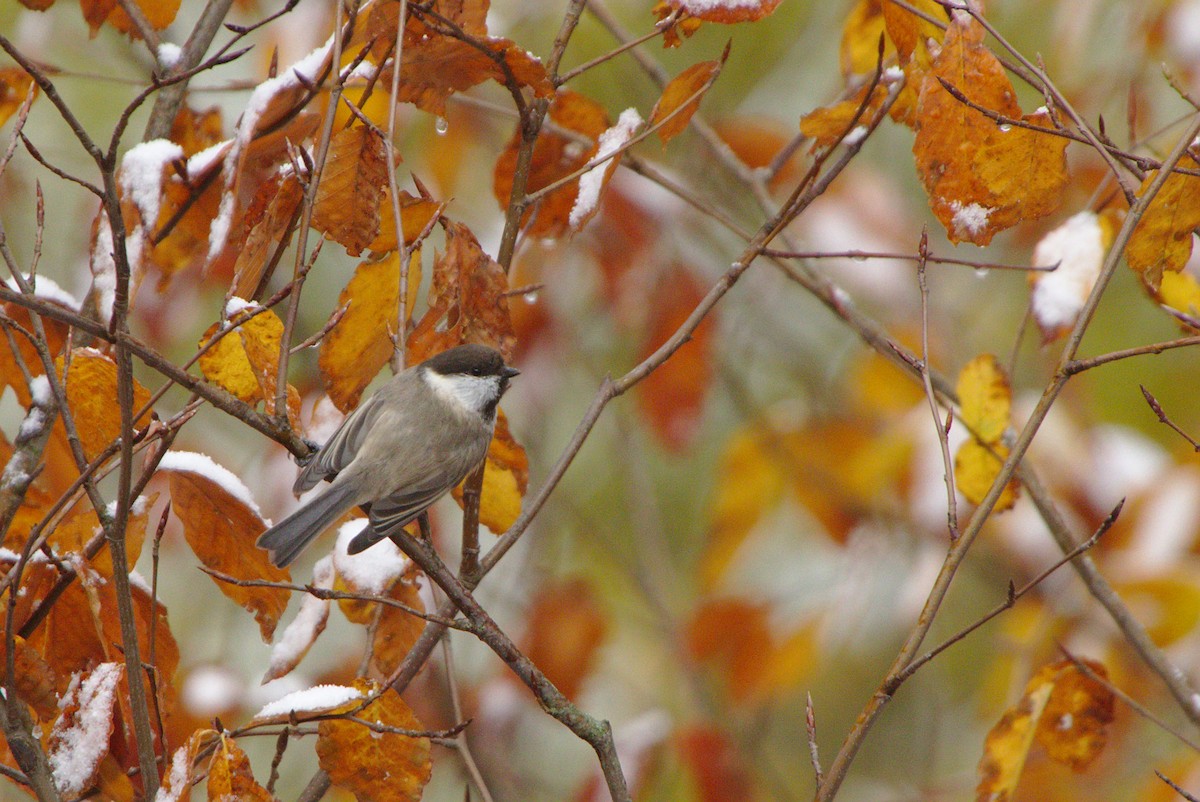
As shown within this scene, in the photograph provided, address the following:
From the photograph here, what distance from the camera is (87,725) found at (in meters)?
1.32

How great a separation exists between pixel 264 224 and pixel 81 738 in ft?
2.35

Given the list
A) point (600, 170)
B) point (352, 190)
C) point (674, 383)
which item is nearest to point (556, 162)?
point (600, 170)

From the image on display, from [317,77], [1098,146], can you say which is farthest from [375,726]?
[1098,146]

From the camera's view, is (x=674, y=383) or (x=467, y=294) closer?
(x=467, y=294)

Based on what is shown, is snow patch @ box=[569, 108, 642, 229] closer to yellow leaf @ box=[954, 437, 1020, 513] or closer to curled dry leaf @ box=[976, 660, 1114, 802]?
yellow leaf @ box=[954, 437, 1020, 513]

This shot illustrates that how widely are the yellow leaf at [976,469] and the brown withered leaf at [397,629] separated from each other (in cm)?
92

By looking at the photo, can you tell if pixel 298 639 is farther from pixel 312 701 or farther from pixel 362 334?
pixel 362 334

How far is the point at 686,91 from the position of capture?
165 cm

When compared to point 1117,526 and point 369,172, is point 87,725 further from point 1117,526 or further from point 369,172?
point 1117,526

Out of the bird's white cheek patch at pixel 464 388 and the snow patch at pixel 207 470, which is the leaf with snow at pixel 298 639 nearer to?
the snow patch at pixel 207 470

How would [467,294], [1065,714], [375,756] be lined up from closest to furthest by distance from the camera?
[375,756] < [467,294] < [1065,714]

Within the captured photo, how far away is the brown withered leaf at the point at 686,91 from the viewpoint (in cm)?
163

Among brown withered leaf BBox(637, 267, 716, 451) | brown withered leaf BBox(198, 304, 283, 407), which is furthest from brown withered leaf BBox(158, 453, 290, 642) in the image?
brown withered leaf BBox(637, 267, 716, 451)

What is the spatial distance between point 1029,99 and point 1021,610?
2994 mm
